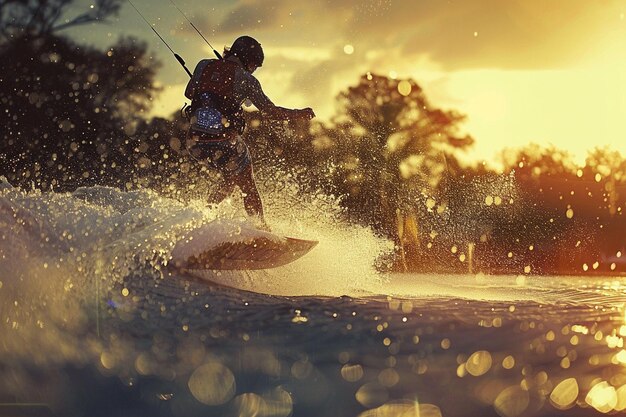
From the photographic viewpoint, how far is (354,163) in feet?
116

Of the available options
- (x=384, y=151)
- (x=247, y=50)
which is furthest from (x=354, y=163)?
(x=247, y=50)

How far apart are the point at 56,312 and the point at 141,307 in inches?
26.4

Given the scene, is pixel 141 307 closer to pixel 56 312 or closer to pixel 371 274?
pixel 56 312

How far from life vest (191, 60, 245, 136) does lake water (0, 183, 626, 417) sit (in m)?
0.83

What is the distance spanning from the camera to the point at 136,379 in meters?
4.28

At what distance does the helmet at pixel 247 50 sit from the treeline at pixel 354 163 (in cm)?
1953

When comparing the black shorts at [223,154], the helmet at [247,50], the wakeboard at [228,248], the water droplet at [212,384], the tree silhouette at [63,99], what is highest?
the tree silhouette at [63,99]

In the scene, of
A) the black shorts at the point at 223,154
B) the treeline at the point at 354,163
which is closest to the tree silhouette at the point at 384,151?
the treeline at the point at 354,163

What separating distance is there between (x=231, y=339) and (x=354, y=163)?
30.3m

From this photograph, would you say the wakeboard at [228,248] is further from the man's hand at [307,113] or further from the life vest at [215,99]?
the man's hand at [307,113]

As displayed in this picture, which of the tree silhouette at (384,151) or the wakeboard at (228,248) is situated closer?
the wakeboard at (228,248)

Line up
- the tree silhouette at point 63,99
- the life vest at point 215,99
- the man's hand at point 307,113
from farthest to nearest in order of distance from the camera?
the tree silhouette at point 63,99 < the life vest at point 215,99 < the man's hand at point 307,113

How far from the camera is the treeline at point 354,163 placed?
1127 inches

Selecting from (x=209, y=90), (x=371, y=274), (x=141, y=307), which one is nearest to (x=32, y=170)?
(x=371, y=274)
